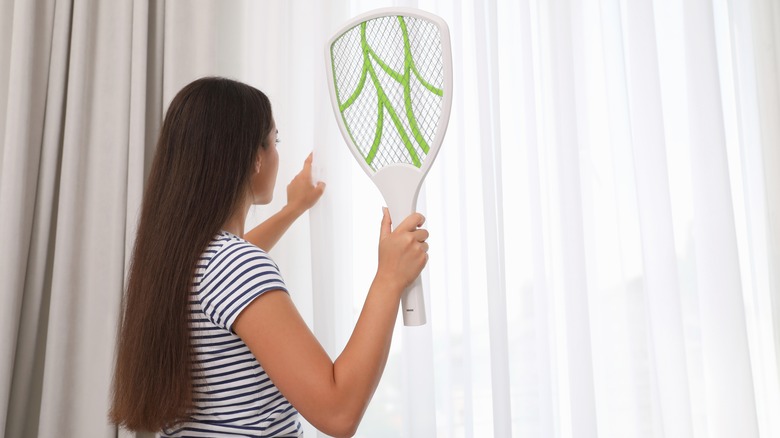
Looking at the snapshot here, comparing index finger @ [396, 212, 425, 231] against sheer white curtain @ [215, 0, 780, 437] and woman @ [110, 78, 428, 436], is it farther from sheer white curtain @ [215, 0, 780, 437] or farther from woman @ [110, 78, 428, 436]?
sheer white curtain @ [215, 0, 780, 437]

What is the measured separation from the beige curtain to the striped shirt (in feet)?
2.34

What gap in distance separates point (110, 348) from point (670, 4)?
1.46m

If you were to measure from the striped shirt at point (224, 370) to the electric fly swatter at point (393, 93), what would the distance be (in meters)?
0.24

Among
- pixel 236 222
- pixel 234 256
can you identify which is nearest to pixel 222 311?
pixel 234 256

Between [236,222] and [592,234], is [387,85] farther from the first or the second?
[592,234]

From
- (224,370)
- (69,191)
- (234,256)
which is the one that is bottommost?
(224,370)

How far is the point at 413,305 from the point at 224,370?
297mm

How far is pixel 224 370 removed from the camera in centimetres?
97

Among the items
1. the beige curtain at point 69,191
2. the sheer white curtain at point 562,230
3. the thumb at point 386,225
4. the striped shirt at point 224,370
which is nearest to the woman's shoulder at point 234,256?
the striped shirt at point 224,370

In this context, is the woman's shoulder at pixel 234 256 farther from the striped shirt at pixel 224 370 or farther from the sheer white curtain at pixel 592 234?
the sheer white curtain at pixel 592 234

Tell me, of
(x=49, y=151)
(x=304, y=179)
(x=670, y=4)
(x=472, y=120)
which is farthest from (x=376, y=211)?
(x=49, y=151)

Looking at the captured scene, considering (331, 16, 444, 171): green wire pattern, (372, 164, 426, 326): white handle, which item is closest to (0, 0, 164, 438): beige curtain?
(331, 16, 444, 171): green wire pattern

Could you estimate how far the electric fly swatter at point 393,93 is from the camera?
1.01m

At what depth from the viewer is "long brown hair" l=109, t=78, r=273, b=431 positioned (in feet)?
3.15
